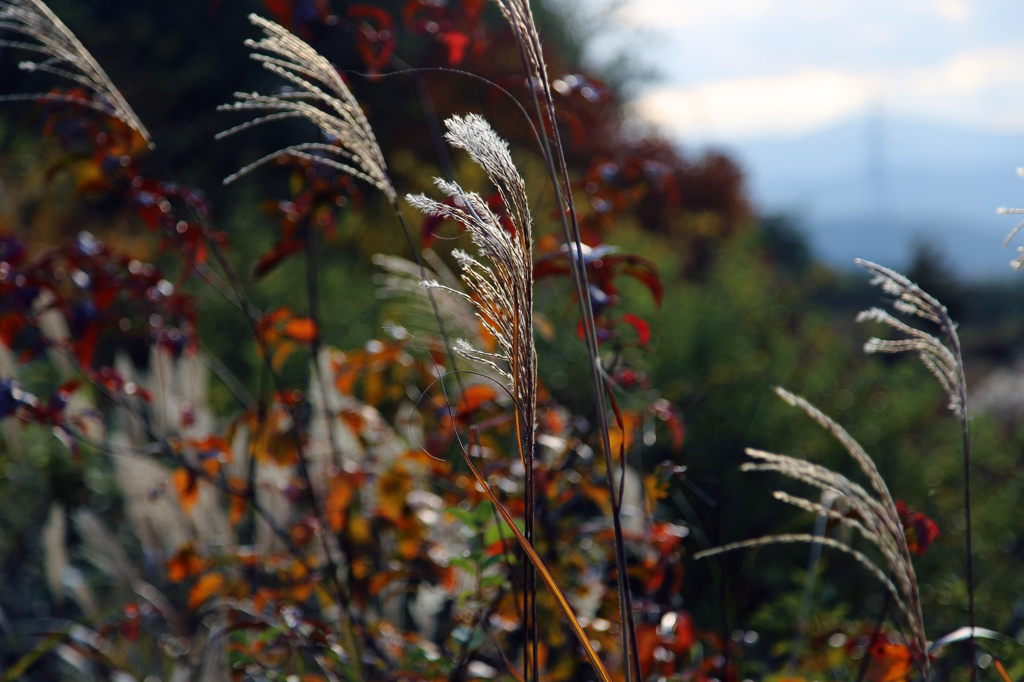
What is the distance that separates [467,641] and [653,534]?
0.52 meters

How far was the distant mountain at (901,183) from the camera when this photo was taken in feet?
282

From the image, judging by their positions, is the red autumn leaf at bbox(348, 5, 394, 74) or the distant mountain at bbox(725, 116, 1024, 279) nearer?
the red autumn leaf at bbox(348, 5, 394, 74)

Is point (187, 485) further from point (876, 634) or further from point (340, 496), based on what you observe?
point (876, 634)

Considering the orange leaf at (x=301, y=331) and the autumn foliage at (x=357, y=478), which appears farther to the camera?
the orange leaf at (x=301, y=331)

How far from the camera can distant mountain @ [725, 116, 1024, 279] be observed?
8606 cm

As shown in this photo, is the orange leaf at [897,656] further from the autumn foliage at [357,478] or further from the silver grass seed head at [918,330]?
the silver grass seed head at [918,330]

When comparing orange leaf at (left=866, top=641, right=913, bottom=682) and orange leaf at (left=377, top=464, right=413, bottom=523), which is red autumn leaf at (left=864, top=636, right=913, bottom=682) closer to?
orange leaf at (left=866, top=641, right=913, bottom=682)

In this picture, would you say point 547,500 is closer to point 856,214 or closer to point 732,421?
point 732,421

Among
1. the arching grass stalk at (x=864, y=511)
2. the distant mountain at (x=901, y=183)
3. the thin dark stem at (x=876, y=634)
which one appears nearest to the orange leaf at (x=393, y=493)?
the arching grass stalk at (x=864, y=511)

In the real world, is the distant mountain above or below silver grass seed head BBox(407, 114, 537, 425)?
below

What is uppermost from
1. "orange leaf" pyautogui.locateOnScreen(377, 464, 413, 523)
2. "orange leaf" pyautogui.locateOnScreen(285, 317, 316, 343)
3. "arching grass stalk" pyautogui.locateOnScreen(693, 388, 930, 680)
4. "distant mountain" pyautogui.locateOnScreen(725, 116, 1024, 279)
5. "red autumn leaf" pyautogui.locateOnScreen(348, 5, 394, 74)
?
"red autumn leaf" pyautogui.locateOnScreen(348, 5, 394, 74)

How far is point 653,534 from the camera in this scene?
4.79 feet

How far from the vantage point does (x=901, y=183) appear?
5246 inches

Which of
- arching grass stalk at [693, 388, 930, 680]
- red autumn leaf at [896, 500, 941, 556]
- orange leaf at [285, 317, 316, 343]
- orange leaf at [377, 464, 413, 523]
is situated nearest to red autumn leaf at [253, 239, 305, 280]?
orange leaf at [285, 317, 316, 343]
